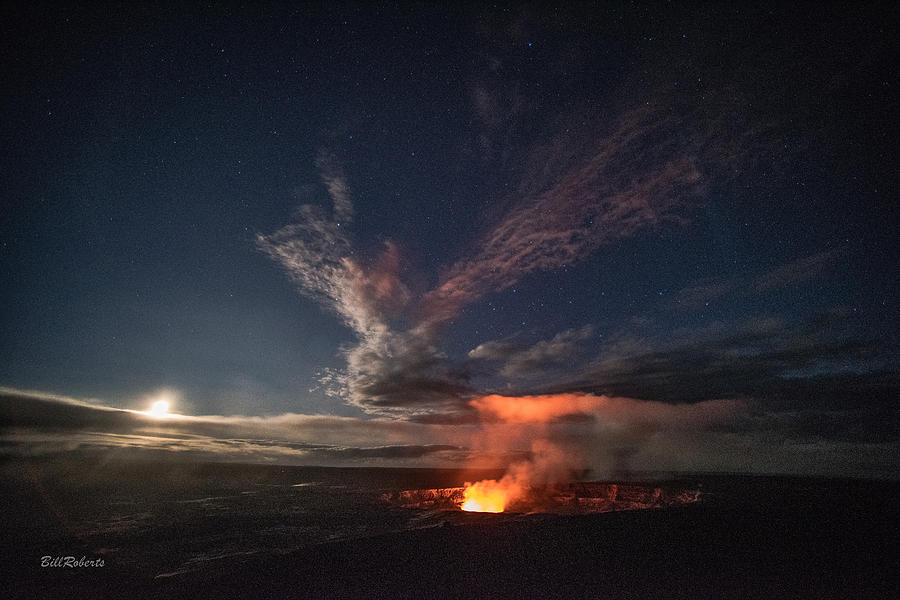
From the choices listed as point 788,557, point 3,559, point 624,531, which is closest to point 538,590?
point 624,531

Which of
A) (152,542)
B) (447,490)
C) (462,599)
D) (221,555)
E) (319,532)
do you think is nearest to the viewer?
(462,599)

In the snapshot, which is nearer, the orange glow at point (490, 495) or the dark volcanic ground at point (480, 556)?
the dark volcanic ground at point (480, 556)

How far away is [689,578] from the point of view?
2102 centimetres

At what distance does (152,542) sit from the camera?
113ft

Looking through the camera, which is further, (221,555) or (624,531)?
(624,531)

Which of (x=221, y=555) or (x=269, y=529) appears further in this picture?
(x=269, y=529)

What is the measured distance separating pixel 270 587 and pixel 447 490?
136 feet

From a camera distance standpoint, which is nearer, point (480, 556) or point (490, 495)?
point (480, 556)

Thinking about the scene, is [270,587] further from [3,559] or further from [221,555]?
[3,559]

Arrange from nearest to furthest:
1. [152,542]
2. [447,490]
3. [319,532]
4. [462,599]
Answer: [462,599]
[152,542]
[319,532]
[447,490]

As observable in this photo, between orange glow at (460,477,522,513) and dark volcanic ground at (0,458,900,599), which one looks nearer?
dark volcanic ground at (0,458,900,599)

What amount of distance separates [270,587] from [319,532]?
761 inches

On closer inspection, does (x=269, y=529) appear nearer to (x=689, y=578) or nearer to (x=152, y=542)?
(x=152, y=542)

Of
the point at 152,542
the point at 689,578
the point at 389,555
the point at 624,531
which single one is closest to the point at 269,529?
the point at 152,542
